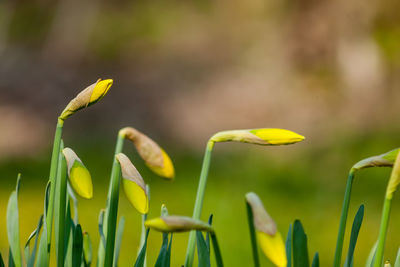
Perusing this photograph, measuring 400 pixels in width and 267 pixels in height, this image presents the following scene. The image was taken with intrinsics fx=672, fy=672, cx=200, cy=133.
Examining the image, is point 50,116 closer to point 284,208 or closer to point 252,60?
point 252,60

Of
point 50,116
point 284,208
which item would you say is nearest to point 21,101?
point 50,116

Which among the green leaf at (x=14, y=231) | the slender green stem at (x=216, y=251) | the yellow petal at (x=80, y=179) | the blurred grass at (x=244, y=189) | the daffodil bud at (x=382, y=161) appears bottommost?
the blurred grass at (x=244, y=189)

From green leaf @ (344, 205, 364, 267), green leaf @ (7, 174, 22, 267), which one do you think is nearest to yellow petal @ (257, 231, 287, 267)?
green leaf @ (344, 205, 364, 267)

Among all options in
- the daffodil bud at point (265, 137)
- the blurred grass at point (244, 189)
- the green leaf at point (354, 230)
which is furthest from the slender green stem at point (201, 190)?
the blurred grass at point (244, 189)

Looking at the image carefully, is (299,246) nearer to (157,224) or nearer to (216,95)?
(157,224)

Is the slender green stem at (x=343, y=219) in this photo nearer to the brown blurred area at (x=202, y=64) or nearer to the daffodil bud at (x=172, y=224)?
the daffodil bud at (x=172, y=224)

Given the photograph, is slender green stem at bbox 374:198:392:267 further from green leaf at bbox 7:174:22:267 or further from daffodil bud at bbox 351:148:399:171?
green leaf at bbox 7:174:22:267
